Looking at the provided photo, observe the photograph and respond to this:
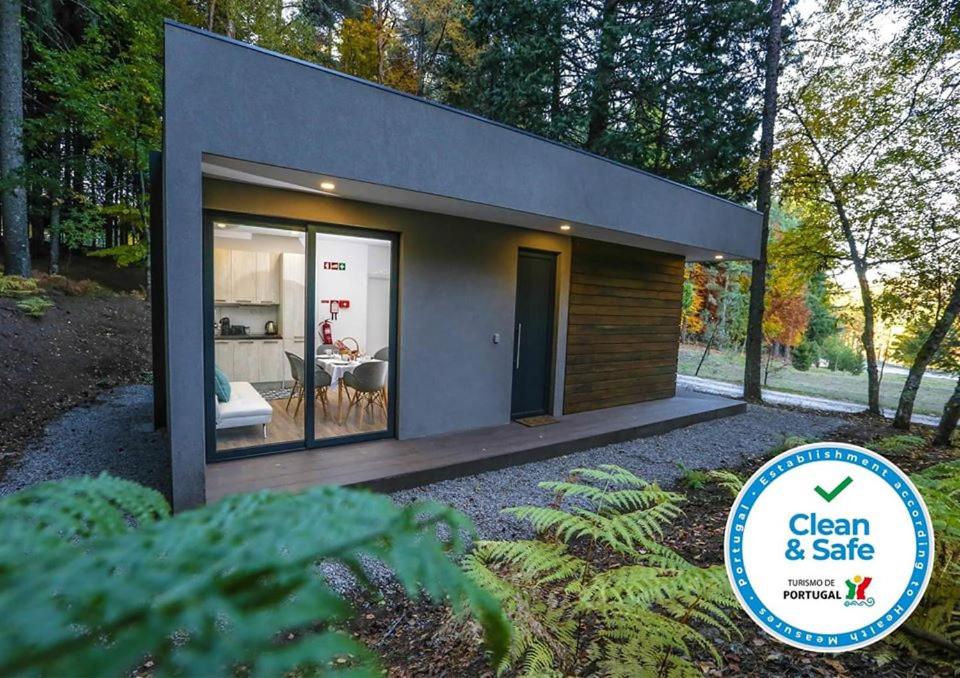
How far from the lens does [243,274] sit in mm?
4297

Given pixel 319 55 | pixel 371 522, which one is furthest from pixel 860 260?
pixel 319 55

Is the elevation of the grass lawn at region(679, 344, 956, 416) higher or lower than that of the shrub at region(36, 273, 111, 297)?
lower

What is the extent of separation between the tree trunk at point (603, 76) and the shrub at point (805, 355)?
15.8 metres

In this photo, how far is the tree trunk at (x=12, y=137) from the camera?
8.31 metres

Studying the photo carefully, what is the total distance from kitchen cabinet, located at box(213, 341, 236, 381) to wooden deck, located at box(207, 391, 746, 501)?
844mm

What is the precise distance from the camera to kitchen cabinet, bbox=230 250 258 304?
4.22 metres

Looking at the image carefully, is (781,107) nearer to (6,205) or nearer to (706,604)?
(706,604)

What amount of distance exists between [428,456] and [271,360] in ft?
6.28

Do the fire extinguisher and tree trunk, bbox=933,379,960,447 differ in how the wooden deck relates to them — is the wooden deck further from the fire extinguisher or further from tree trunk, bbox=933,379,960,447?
tree trunk, bbox=933,379,960,447

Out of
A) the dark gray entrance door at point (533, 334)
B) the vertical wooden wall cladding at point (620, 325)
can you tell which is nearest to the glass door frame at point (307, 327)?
the dark gray entrance door at point (533, 334)

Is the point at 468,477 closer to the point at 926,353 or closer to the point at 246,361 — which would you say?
the point at 246,361

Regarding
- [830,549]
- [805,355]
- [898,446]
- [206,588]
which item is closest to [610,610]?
[830,549]

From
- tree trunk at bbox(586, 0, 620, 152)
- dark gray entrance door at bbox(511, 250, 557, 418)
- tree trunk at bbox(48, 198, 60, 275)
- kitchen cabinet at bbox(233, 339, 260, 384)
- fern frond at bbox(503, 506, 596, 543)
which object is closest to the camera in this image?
fern frond at bbox(503, 506, 596, 543)

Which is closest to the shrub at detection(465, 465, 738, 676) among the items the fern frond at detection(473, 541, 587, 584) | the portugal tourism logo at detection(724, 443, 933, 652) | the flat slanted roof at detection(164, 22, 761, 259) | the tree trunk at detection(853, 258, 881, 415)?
the fern frond at detection(473, 541, 587, 584)
